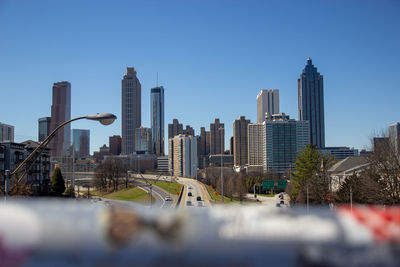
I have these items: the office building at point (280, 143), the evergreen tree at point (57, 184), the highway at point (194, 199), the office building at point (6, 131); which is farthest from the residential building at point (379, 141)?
the office building at point (6, 131)

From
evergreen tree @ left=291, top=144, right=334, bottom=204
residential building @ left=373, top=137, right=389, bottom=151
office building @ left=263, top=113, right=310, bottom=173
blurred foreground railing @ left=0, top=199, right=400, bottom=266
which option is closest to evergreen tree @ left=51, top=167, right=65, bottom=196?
evergreen tree @ left=291, top=144, right=334, bottom=204

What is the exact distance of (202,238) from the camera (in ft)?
17.2

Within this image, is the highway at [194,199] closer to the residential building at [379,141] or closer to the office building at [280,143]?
the residential building at [379,141]

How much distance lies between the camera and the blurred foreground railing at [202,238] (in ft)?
16.5

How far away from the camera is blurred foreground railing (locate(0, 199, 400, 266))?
5.03 m

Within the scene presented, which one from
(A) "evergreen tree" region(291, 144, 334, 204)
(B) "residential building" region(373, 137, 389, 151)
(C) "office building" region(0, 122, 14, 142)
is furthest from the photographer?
(C) "office building" region(0, 122, 14, 142)

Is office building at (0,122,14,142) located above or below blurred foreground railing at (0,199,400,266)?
above

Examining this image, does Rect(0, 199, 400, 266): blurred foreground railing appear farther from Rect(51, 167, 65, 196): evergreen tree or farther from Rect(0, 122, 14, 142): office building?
Rect(0, 122, 14, 142): office building

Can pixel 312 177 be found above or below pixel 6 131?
below

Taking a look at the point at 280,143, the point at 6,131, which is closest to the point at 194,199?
the point at 280,143

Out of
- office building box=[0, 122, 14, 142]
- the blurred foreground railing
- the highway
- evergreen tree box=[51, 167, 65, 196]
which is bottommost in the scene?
the highway

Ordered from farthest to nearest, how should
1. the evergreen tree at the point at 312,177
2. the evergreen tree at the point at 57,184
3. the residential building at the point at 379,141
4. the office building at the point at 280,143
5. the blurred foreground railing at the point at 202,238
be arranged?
the office building at the point at 280,143, the evergreen tree at the point at 57,184, the evergreen tree at the point at 312,177, the residential building at the point at 379,141, the blurred foreground railing at the point at 202,238

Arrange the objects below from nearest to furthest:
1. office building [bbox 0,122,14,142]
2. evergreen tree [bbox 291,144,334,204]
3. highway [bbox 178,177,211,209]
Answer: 1. evergreen tree [bbox 291,144,334,204]
2. highway [bbox 178,177,211,209]
3. office building [bbox 0,122,14,142]

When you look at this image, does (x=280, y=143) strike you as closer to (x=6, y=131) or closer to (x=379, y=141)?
(x=6, y=131)
